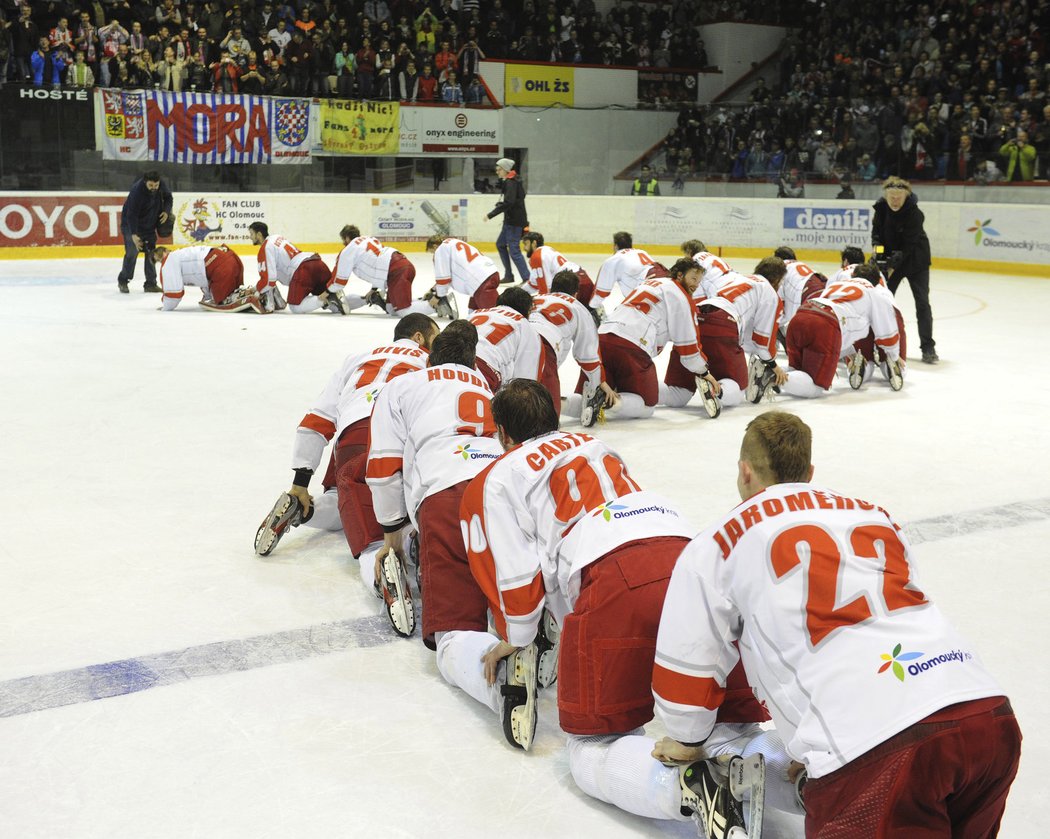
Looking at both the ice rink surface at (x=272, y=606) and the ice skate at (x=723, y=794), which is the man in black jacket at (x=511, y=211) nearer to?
the ice rink surface at (x=272, y=606)

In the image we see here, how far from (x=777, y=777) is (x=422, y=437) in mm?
1623

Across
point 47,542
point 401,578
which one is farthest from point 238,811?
point 47,542

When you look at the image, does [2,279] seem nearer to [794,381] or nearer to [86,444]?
[86,444]

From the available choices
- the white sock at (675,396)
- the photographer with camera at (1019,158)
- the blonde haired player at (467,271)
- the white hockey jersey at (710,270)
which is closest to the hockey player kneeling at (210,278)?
the blonde haired player at (467,271)

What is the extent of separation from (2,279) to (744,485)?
13.3 metres

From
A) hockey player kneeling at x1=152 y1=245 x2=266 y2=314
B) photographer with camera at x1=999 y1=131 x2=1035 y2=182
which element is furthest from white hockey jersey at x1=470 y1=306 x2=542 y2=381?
photographer with camera at x1=999 y1=131 x2=1035 y2=182

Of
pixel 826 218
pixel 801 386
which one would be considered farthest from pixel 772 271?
pixel 826 218

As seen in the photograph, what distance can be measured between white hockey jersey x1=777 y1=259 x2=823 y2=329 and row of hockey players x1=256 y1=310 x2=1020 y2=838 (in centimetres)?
556

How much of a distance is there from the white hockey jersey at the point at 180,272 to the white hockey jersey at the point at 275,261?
0.62 m

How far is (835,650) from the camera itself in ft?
6.75

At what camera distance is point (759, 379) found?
24.5 feet

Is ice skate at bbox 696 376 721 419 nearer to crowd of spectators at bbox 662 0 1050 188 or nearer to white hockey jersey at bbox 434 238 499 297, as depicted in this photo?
white hockey jersey at bbox 434 238 499 297

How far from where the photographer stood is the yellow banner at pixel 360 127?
18.5 metres

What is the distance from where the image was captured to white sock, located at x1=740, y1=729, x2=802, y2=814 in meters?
2.41
